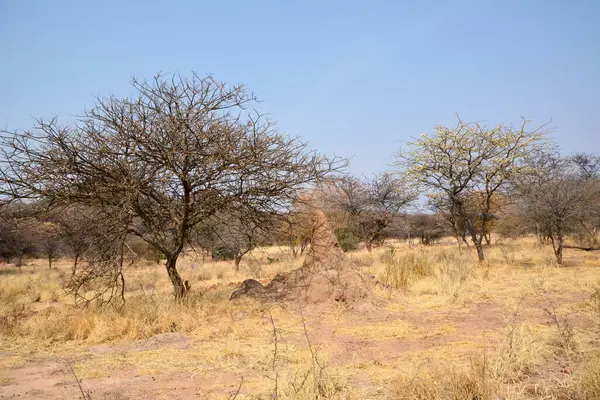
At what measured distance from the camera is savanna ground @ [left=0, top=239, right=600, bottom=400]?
427 centimetres

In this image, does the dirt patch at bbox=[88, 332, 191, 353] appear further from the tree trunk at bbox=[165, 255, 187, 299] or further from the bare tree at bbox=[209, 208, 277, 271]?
the bare tree at bbox=[209, 208, 277, 271]

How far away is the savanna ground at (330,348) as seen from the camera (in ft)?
14.0

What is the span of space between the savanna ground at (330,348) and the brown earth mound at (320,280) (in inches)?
15.2

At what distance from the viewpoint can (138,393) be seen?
4.65m

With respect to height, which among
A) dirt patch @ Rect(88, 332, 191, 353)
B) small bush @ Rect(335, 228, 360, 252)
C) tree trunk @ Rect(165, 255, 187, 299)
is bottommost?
dirt patch @ Rect(88, 332, 191, 353)

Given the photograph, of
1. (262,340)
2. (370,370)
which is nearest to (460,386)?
(370,370)

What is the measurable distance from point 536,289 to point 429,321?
12.5 ft

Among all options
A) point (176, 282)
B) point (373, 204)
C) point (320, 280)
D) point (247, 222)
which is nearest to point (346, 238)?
point (373, 204)

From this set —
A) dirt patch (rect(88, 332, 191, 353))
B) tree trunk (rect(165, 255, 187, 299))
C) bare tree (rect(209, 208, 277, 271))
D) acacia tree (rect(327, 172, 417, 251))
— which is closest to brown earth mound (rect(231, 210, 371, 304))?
bare tree (rect(209, 208, 277, 271))

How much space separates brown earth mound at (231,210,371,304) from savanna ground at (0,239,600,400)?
1.26ft

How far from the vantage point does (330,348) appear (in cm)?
628

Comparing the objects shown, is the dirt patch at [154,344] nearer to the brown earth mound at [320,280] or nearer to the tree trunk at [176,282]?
the tree trunk at [176,282]

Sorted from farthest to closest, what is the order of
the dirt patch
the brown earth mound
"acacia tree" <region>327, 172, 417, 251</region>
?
"acacia tree" <region>327, 172, 417, 251</region>
the brown earth mound
the dirt patch

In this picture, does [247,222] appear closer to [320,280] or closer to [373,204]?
[320,280]
